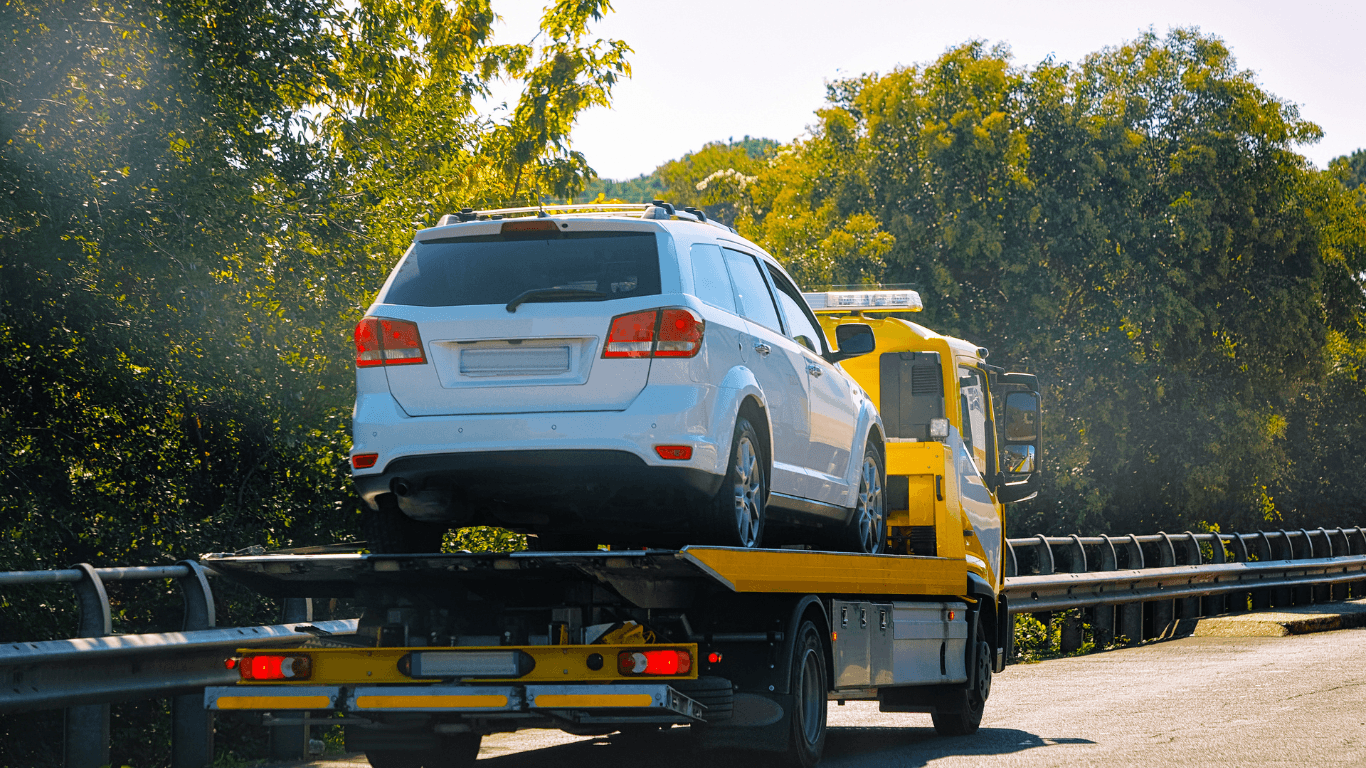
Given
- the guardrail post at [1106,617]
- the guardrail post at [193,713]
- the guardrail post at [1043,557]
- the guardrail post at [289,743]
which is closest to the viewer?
the guardrail post at [193,713]

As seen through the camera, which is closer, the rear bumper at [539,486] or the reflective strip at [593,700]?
the reflective strip at [593,700]

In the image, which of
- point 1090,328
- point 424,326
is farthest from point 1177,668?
point 1090,328

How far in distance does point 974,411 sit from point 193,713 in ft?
21.6

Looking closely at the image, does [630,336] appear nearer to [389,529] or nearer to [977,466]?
[389,529]

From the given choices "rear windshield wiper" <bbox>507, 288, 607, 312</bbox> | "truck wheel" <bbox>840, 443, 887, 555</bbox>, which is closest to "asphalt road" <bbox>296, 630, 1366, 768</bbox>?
"truck wheel" <bbox>840, 443, 887, 555</bbox>

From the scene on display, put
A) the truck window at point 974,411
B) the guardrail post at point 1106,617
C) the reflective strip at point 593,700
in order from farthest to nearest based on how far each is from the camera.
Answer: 1. the guardrail post at point 1106,617
2. the truck window at point 974,411
3. the reflective strip at point 593,700

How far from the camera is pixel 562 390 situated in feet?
21.5

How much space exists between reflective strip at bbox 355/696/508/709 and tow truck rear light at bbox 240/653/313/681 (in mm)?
344

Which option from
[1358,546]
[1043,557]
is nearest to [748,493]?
[1043,557]

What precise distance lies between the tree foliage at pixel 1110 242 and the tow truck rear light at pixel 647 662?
28.1 metres

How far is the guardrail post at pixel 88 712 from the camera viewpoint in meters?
6.64

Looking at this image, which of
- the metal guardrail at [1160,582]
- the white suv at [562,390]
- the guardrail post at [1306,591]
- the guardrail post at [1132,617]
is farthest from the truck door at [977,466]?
the guardrail post at [1306,591]

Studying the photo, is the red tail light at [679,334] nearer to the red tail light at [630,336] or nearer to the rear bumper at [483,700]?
the red tail light at [630,336]

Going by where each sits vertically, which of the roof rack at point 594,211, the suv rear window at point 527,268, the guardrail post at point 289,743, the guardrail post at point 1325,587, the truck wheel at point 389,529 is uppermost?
the roof rack at point 594,211
